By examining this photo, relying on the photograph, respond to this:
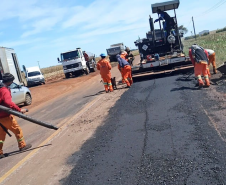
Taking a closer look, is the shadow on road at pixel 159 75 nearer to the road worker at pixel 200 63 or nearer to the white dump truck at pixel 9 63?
the road worker at pixel 200 63

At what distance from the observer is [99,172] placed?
4688 millimetres

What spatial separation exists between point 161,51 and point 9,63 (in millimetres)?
10379

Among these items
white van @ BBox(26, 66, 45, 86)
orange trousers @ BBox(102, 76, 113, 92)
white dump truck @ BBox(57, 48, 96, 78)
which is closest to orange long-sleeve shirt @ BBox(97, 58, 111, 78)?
orange trousers @ BBox(102, 76, 113, 92)

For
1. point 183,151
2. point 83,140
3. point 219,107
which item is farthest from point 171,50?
point 183,151

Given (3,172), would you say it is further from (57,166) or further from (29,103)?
(29,103)

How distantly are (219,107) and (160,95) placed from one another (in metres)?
2.81

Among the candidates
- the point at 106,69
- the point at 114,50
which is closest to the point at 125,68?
the point at 106,69

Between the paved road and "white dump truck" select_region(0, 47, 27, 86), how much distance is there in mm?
11823

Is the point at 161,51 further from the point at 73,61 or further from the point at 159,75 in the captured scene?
the point at 73,61

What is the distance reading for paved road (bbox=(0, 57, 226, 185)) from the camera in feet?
14.0

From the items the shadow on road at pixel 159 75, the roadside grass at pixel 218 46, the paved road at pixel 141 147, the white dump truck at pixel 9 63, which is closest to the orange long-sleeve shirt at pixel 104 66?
the shadow on road at pixel 159 75

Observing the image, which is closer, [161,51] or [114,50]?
[161,51]

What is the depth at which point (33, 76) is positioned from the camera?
1225 inches

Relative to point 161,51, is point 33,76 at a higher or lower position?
lower
